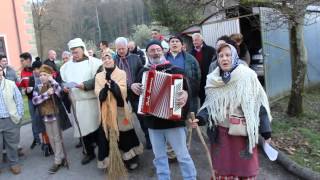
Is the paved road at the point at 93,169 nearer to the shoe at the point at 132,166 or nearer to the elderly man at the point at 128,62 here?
the shoe at the point at 132,166

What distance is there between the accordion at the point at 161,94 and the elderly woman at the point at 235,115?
41cm

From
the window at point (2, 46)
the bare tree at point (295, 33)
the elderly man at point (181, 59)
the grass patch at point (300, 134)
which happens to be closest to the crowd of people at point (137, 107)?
the elderly man at point (181, 59)

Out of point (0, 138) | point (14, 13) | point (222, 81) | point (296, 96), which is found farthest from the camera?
point (14, 13)

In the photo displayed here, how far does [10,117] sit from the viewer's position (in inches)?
238

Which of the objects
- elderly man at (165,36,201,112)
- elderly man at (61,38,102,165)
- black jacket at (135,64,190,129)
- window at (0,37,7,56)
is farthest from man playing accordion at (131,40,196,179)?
window at (0,37,7,56)

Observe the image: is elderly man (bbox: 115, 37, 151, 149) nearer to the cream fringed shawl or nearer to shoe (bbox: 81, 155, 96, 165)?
shoe (bbox: 81, 155, 96, 165)

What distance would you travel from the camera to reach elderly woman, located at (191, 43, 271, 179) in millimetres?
3623

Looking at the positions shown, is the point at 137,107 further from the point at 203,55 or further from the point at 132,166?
the point at 203,55

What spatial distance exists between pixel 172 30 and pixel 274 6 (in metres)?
13.8

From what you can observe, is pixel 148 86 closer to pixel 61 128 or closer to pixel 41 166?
pixel 61 128

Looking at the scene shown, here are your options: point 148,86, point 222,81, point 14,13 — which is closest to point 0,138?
point 148,86

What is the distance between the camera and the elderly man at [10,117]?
5988 mm

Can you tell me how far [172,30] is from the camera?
2066 cm

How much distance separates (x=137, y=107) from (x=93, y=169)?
1211 millimetres
